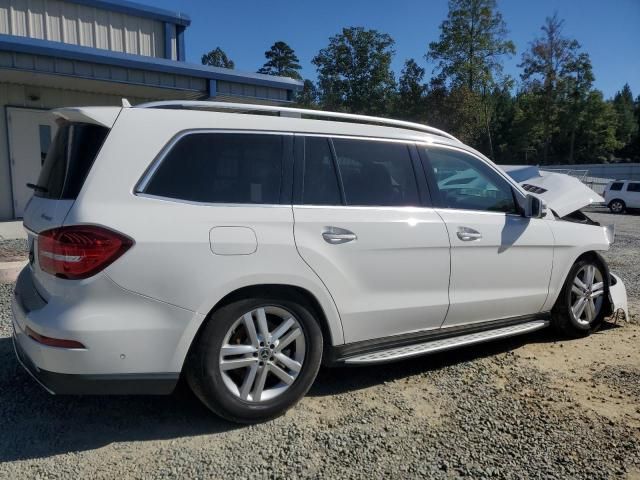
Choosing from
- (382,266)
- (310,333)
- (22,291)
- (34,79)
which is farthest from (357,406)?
(34,79)

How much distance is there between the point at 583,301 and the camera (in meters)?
4.83

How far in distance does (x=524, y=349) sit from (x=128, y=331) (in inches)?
132

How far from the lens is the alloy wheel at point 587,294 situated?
15.7 feet

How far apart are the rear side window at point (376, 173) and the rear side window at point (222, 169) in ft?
1.55

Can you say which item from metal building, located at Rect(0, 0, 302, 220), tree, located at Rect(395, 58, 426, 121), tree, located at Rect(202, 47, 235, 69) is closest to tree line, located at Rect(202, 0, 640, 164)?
tree, located at Rect(395, 58, 426, 121)

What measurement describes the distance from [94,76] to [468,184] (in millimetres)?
7957

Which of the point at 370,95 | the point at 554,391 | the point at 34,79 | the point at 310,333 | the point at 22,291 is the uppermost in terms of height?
the point at 370,95

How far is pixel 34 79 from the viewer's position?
1057cm

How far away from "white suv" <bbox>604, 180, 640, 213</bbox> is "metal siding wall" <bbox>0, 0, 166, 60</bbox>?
21.1m

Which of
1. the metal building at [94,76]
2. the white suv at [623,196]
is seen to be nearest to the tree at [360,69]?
the white suv at [623,196]

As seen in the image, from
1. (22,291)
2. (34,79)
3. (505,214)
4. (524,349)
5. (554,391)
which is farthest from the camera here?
(34,79)

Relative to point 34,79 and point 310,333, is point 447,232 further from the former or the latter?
point 34,79

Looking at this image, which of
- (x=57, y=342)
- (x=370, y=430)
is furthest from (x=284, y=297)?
(x=57, y=342)

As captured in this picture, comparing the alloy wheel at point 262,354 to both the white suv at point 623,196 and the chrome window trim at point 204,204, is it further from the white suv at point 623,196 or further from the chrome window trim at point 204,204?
the white suv at point 623,196
